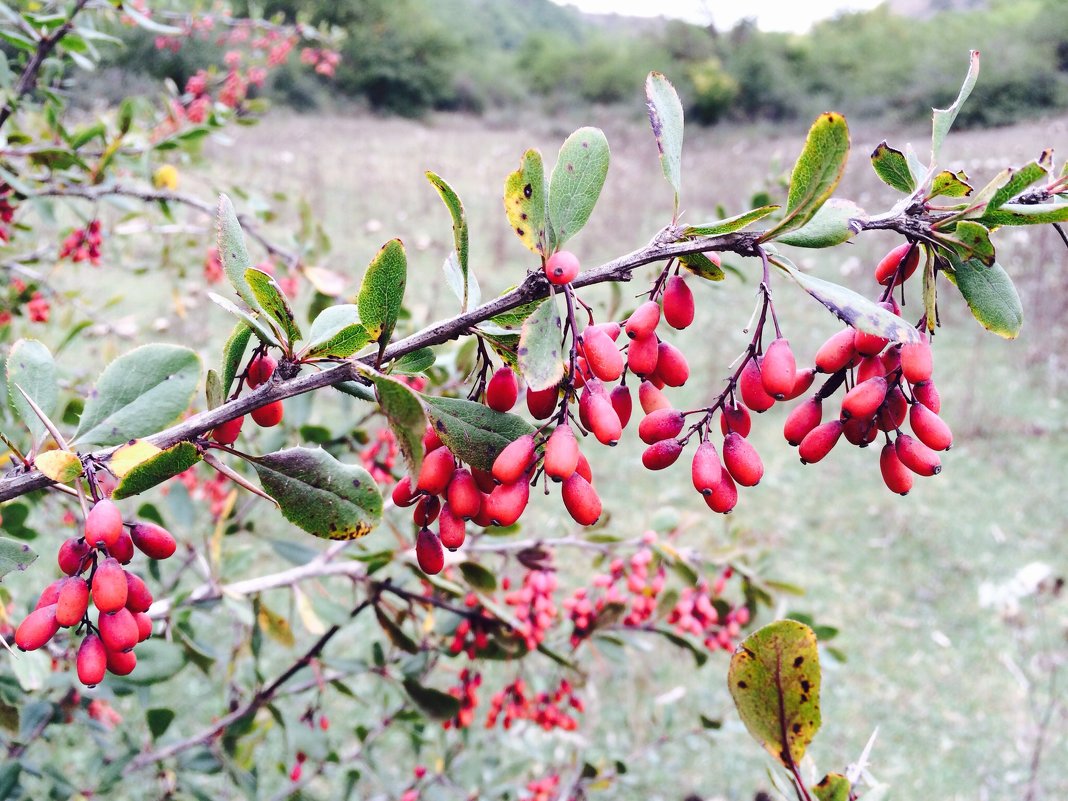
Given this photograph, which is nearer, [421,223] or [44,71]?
[44,71]

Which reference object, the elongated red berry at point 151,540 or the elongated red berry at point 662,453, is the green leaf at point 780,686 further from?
the elongated red berry at point 151,540

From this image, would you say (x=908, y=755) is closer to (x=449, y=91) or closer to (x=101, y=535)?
(x=101, y=535)

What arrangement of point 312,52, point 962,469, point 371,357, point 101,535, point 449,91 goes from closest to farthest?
point 101,535 < point 371,357 < point 312,52 < point 962,469 < point 449,91

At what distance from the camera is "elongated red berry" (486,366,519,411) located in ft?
2.16

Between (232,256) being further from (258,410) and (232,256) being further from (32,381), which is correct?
(32,381)

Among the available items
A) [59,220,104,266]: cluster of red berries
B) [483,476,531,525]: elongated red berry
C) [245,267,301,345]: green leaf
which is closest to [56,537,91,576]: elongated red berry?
[245,267,301,345]: green leaf

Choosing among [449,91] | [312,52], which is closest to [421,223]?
[312,52]

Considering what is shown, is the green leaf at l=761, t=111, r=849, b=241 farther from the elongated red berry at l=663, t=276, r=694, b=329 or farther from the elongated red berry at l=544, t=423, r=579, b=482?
the elongated red berry at l=544, t=423, r=579, b=482

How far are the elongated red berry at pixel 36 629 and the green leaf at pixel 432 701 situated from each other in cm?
88

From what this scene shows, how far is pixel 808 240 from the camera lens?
0.62 meters

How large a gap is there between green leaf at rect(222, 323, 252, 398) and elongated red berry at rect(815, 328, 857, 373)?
1.63 feet

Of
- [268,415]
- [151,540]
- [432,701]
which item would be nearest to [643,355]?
[268,415]

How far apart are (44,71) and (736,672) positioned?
2.09 m

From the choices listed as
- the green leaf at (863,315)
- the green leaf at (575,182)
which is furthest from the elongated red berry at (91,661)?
the green leaf at (863,315)
